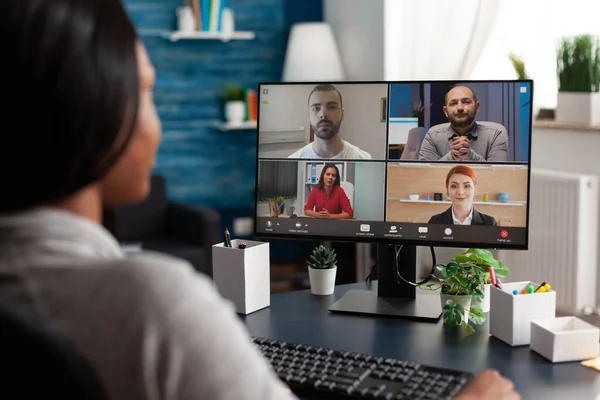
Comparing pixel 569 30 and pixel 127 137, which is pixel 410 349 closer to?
pixel 127 137

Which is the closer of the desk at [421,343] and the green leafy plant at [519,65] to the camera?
the desk at [421,343]

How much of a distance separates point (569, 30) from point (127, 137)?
3.58 m

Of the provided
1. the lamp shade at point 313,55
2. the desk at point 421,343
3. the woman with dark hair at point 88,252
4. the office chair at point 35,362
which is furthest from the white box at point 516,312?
the lamp shade at point 313,55

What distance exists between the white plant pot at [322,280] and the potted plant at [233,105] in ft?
10.9

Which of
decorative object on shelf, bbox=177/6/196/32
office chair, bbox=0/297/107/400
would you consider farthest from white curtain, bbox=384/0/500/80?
office chair, bbox=0/297/107/400

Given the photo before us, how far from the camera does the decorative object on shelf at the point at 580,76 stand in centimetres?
361

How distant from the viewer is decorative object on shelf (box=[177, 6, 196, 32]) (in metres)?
5.02

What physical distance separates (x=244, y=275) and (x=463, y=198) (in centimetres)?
49

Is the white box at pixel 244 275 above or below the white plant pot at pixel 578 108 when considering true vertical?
below

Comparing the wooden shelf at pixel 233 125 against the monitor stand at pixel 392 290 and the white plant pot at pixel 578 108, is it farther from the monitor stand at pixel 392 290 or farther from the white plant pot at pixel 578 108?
the monitor stand at pixel 392 290

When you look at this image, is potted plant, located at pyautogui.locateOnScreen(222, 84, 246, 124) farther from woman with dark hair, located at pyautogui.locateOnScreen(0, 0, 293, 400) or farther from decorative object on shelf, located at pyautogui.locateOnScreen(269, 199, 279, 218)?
woman with dark hair, located at pyautogui.locateOnScreen(0, 0, 293, 400)

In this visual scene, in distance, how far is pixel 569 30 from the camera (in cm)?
398

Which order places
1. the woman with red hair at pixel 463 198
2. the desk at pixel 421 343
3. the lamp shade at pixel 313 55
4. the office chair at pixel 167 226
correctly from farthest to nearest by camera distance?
the lamp shade at pixel 313 55 → the office chair at pixel 167 226 → the woman with red hair at pixel 463 198 → the desk at pixel 421 343

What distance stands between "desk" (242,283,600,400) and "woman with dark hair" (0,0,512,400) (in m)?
0.72
